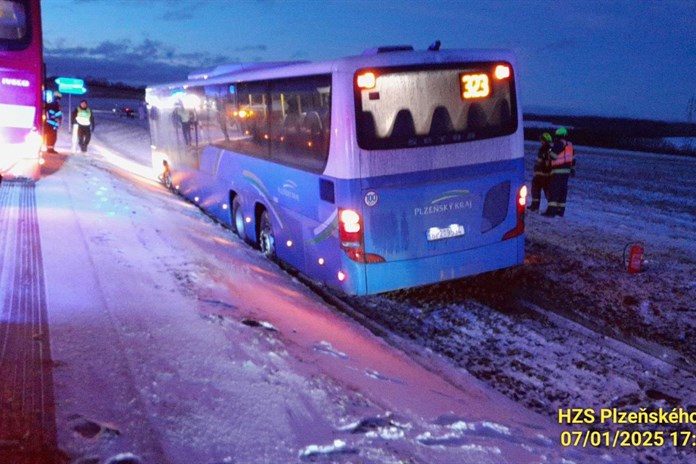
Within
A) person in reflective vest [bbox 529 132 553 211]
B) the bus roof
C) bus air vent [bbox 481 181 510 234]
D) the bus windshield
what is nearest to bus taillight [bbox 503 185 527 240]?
bus air vent [bbox 481 181 510 234]

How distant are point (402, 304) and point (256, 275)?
6.18 feet

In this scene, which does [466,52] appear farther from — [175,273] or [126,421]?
[126,421]

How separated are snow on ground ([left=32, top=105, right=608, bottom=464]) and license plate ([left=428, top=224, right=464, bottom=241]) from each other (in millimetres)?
1470

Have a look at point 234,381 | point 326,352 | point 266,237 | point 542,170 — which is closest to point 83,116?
point 266,237

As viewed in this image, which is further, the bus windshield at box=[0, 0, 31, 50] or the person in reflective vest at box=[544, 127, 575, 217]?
the person in reflective vest at box=[544, 127, 575, 217]

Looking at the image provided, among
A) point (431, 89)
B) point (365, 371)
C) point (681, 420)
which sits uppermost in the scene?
point (431, 89)

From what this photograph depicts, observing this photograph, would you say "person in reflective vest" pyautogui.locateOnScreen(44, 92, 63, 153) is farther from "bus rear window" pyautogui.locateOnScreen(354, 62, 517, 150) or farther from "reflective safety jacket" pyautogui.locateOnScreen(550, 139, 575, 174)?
"bus rear window" pyautogui.locateOnScreen(354, 62, 517, 150)

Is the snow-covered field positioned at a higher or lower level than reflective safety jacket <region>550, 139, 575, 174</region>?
lower

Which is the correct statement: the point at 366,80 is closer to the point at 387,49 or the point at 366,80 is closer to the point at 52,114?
the point at 387,49

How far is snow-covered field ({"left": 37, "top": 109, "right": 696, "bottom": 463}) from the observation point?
12.3 ft

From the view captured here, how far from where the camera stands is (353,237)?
723cm

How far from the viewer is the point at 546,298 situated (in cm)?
792

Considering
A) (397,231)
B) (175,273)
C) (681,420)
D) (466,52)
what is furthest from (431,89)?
(681,420)

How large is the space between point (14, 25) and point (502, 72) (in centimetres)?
907
